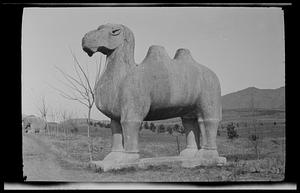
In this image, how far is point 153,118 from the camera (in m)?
4.40

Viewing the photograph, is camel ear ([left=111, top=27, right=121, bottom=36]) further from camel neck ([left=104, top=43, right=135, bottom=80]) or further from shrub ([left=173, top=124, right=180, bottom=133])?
shrub ([left=173, top=124, right=180, bottom=133])

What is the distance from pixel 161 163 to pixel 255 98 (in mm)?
996

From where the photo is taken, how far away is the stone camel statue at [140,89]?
4.22m

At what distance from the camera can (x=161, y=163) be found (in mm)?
4363

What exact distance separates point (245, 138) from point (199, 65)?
75cm

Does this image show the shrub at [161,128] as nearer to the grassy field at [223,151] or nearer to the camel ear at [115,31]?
the grassy field at [223,151]

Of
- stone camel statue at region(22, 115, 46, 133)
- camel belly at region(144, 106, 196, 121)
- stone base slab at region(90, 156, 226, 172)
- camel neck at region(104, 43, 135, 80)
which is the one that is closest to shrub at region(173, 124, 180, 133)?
camel belly at region(144, 106, 196, 121)

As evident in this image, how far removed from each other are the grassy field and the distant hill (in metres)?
0.07

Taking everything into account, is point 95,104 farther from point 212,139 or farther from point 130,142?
point 212,139

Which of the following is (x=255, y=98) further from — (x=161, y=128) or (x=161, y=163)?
(x=161, y=163)

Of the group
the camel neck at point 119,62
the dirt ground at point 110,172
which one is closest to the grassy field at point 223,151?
the dirt ground at point 110,172

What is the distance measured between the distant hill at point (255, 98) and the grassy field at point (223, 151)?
7 cm

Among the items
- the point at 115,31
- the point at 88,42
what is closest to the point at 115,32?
the point at 115,31

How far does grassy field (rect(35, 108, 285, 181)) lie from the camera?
4289 millimetres
